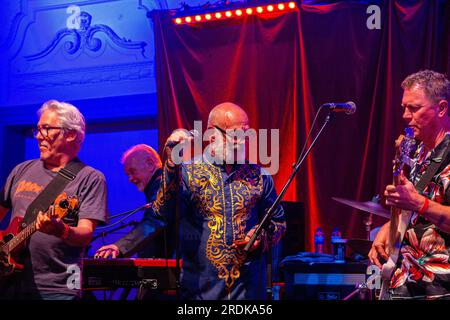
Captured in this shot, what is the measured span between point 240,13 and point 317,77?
0.96m

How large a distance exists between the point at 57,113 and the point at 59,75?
3908 mm

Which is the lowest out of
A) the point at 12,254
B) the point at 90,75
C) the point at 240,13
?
the point at 12,254

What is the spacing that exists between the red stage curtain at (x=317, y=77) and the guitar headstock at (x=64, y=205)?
303 centimetres

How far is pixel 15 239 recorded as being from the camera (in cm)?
326

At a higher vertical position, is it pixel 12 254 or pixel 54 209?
pixel 54 209

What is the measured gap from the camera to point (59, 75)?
23.7ft

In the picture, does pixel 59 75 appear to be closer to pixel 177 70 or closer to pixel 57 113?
pixel 177 70

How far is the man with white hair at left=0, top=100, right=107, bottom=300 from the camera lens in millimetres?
3152

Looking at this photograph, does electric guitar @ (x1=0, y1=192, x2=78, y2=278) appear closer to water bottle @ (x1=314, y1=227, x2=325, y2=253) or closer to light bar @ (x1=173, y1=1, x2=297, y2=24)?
water bottle @ (x1=314, y1=227, x2=325, y2=253)

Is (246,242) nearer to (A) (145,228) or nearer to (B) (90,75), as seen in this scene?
(A) (145,228)

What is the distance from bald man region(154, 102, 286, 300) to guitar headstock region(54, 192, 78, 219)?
43 cm

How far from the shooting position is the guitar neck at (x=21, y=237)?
3193mm
